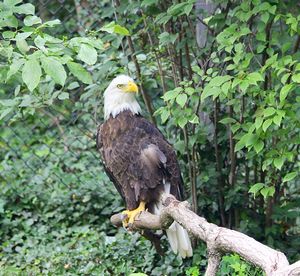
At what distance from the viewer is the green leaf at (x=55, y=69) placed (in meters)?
3.37

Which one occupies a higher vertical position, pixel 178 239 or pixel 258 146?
pixel 258 146

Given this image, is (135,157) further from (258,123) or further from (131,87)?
(258,123)

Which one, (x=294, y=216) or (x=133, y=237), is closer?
(x=294, y=216)

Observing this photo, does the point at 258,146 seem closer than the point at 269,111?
No

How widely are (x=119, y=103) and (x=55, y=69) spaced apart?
206 cm

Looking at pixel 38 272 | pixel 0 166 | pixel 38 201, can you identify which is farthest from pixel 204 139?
pixel 0 166

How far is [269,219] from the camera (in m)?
5.78

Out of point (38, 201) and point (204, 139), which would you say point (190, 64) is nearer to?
point (204, 139)

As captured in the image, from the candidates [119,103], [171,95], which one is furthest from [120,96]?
[171,95]

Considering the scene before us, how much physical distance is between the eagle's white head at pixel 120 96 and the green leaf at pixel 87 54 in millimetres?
1753

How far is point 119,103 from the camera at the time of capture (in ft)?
17.8

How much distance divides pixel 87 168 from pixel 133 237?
1.52 m

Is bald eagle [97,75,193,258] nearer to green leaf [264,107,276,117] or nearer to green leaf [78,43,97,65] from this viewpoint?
green leaf [264,107,276,117]

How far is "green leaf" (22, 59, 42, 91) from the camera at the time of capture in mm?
3318
